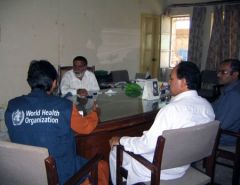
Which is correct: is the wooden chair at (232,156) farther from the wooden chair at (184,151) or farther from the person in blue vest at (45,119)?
the person in blue vest at (45,119)

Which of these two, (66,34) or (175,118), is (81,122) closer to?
(175,118)

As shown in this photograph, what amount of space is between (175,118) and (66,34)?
159 inches

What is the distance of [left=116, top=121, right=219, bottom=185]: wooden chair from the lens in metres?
1.53

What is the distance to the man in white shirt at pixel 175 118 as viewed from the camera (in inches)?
65.4

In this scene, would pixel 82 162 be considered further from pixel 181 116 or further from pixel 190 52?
pixel 190 52

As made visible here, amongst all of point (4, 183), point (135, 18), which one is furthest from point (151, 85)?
point (135, 18)

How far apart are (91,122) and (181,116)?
21.9 inches

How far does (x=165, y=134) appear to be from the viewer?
1504 millimetres

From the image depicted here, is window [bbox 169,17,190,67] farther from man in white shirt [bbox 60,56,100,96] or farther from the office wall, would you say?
man in white shirt [bbox 60,56,100,96]

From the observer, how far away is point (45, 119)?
1506 mm

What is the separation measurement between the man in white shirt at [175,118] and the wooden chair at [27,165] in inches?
17.9

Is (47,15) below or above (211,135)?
above

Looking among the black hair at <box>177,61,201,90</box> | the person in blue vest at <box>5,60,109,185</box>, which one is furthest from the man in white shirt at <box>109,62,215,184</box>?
the person in blue vest at <box>5,60,109,185</box>

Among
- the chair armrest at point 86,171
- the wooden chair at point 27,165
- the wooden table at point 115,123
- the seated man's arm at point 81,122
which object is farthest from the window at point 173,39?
the wooden chair at point 27,165
